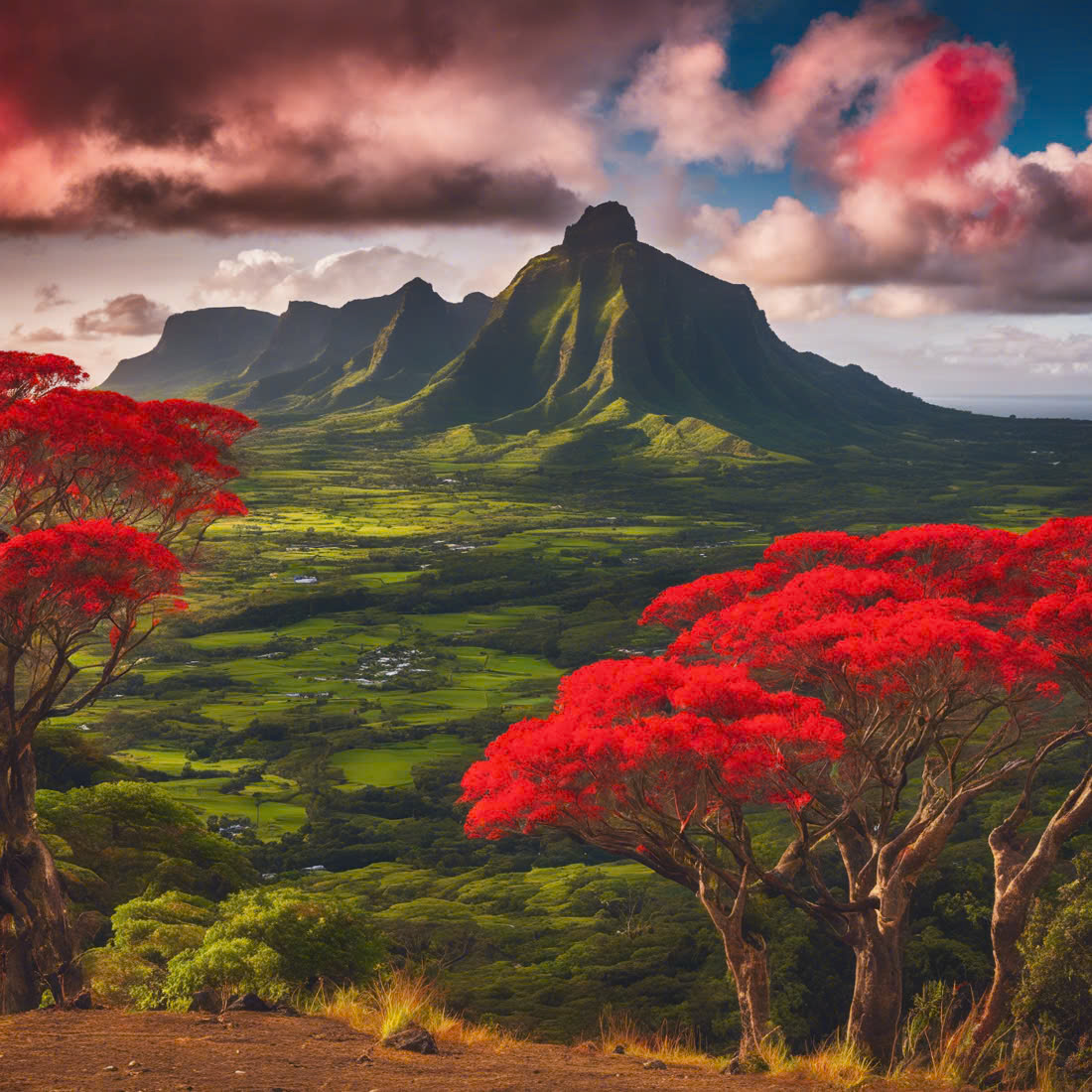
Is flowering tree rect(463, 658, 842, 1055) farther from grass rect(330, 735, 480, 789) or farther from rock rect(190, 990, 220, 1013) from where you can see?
grass rect(330, 735, 480, 789)

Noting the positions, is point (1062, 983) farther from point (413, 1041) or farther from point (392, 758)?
point (392, 758)

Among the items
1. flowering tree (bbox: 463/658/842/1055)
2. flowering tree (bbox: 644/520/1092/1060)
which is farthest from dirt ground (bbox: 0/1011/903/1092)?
flowering tree (bbox: 644/520/1092/1060)

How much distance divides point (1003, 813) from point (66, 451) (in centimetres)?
6600

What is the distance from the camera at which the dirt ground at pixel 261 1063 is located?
11680mm

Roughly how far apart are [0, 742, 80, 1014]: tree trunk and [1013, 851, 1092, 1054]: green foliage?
64.8ft

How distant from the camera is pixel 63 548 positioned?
19.6 meters

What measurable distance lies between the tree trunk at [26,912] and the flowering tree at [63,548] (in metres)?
0.02

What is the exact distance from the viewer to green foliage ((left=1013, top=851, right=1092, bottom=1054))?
65.6 ft

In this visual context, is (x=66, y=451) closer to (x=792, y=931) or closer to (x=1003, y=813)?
(x=792, y=931)

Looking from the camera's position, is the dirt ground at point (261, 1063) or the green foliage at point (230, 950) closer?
the dirt ground at point (261, 1063)

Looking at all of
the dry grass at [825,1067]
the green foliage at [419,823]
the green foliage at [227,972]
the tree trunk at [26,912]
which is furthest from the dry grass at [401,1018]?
the green foliage at [419,823]

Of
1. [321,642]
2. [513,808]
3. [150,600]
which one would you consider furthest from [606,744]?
[321,642]

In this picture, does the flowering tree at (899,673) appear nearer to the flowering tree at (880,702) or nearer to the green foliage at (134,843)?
the flowering tree at (880,702)

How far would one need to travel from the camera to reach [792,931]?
1753 inches
